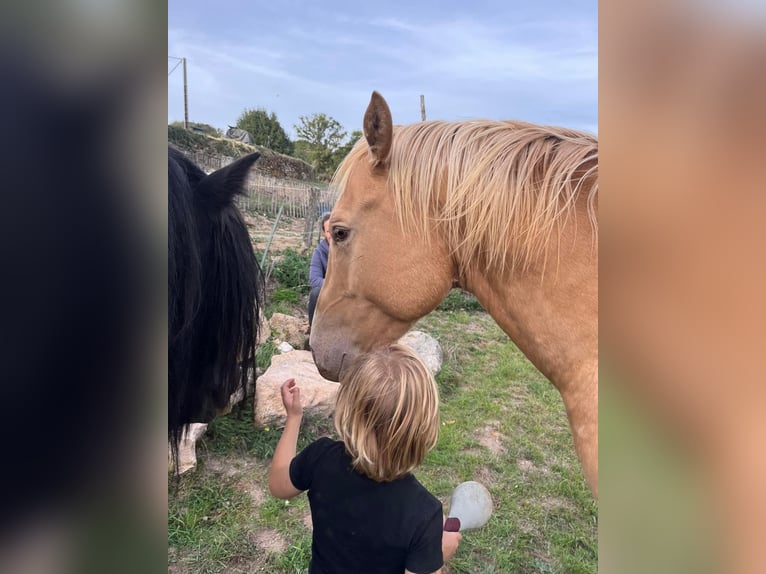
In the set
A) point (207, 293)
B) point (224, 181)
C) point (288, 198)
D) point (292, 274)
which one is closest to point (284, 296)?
point (292, 274)

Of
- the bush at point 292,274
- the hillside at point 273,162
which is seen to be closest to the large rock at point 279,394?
the bush at point 292,274

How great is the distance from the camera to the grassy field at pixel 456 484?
2129 mm

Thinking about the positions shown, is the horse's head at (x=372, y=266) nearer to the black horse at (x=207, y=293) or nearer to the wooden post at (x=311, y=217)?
the black horse at (x=207, y=293)

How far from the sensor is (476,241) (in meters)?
1.10

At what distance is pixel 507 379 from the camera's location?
4379mm

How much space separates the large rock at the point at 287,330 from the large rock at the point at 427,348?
103 cm

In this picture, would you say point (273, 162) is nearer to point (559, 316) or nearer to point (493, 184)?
point (493, 184)

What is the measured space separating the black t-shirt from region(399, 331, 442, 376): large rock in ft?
10.5

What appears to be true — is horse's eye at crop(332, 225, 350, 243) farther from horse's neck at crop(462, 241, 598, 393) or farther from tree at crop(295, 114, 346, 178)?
tree at crop(295, 114, 346, 178)

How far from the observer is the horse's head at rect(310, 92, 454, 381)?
1187 mm

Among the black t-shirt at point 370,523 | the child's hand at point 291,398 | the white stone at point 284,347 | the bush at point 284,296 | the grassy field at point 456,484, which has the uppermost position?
the child's hand at point 291,398

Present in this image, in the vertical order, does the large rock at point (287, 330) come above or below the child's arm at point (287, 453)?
below
